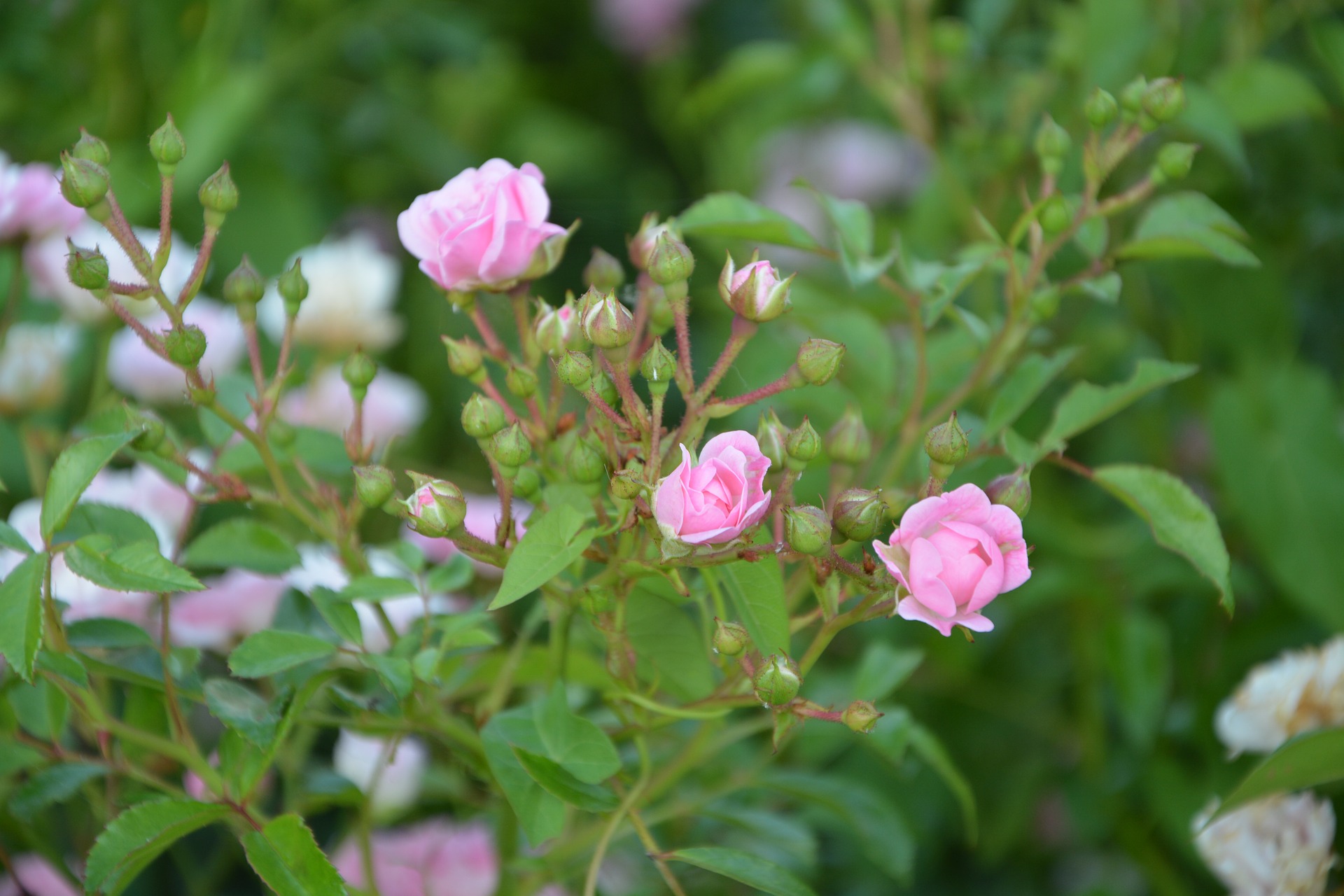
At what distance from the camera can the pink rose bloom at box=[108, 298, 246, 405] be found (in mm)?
630

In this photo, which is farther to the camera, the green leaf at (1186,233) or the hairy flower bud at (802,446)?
the green leaf at (1186,233)

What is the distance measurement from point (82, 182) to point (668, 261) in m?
0.18

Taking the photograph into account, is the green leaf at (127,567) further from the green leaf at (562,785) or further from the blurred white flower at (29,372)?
the blurred white flower at (29,372)

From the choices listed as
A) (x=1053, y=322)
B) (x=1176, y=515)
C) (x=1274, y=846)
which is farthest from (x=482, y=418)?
(x=1053, y=322)

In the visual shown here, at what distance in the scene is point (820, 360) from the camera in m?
0.33

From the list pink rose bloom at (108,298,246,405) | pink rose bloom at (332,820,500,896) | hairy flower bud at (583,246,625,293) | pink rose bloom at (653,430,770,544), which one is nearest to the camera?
pink rose bloom at (653,430,770,544)

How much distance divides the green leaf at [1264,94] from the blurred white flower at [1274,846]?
371mm

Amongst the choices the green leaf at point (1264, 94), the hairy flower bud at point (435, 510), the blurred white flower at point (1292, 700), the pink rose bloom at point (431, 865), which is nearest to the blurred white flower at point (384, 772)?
the pink rose bloom at point (431, 865)

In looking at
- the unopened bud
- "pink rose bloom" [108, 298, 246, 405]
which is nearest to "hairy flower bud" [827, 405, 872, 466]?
the unopened bud

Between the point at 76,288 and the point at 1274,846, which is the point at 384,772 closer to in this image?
the point at 76,288

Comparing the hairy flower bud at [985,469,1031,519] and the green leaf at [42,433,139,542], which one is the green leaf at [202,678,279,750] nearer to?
the green leaf at [42,433,139,542]

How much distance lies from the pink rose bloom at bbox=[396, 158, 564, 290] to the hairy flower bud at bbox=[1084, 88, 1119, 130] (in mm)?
195

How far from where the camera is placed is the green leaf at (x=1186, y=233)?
426 mm

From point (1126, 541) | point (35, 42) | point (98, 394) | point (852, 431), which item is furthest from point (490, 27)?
point (852, 431)
